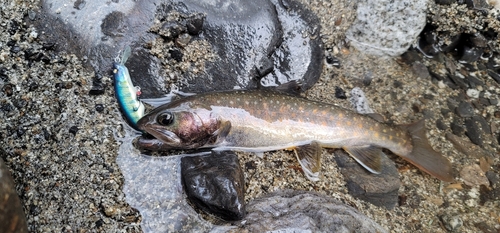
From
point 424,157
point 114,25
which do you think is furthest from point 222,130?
point 424,157

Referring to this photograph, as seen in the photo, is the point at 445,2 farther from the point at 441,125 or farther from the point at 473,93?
the point at 441,125

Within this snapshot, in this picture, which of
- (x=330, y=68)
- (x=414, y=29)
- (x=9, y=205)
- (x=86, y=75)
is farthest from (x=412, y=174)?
(x=9, y=205)

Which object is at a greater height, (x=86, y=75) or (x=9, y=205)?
(x=86, y=75)

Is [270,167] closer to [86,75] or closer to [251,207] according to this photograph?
[251,207]

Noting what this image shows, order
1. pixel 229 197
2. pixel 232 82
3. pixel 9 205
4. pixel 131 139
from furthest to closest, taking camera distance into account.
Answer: pixel 232 82, pixel 131 139, pixel 229 197, pixel 9 205

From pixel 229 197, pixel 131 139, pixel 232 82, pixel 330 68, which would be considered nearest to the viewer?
pixel 229 197

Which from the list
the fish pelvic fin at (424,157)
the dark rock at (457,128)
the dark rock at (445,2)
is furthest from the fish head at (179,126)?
the dark rock at (445,2)

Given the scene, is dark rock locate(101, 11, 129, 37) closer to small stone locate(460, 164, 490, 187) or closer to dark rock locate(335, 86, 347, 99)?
dark rock locate(335, 86, 347, 99)

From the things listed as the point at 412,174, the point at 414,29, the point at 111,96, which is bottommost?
the point at 412,174
